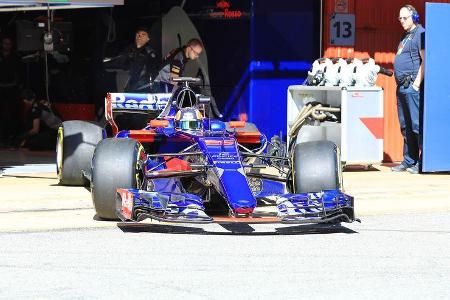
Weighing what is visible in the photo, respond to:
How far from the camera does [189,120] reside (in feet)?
34.7

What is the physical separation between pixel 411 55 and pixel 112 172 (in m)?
6.04

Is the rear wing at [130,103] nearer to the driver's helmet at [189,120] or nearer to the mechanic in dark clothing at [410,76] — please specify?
the driver's helmet at [189,120]

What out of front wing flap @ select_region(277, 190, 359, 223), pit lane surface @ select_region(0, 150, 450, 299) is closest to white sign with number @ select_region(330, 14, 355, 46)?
pit lane surface @ select_region(0, 150, 450, 299)

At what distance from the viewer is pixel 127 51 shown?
58.0ft

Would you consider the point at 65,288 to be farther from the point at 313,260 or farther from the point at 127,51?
the point at 127,51

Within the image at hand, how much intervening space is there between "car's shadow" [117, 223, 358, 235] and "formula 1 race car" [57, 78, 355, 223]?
16cm

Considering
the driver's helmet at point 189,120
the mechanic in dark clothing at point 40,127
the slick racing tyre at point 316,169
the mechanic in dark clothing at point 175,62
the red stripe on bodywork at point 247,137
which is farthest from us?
the mechanic in dark clothing at point 40,127

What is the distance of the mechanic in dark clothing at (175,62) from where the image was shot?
14931 mm

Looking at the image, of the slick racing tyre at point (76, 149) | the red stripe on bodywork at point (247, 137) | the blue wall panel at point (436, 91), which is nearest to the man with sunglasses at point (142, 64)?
the slick racing tyre at point (76, 149)

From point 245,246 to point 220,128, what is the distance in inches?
77.2

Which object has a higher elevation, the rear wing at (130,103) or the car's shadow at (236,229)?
the rear wing at (130,103)

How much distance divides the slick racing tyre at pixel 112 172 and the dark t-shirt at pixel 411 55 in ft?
18.6

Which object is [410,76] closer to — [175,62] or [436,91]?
[436,91]

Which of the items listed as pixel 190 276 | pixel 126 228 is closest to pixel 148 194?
pixel 126 228
